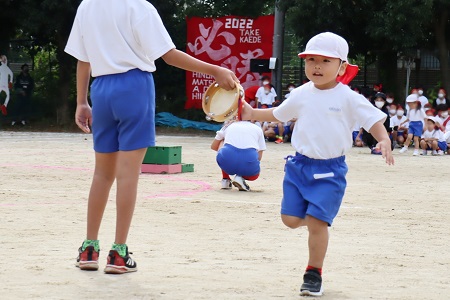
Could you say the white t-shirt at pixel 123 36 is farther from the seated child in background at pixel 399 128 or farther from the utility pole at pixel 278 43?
the utility pole at pixel 278 43

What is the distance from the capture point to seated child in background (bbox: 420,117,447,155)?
72.6 ft

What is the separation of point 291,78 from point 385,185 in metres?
19.3

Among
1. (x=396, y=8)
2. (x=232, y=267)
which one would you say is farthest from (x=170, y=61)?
(x=396, y=8)

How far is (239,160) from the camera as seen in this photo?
11945 millimetres

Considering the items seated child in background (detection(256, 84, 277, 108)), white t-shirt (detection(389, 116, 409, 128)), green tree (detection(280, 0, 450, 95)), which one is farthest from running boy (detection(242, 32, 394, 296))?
seated child in background (detection(256, 84, 277, 108))

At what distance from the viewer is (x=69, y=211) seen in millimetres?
9711

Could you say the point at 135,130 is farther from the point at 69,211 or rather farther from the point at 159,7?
the point at 159,7

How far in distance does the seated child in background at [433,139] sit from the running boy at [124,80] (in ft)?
53.9

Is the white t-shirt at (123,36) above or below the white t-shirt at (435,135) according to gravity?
above

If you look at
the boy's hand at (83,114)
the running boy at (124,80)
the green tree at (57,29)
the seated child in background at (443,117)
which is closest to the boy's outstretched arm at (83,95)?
the boy's hand at (83,114)

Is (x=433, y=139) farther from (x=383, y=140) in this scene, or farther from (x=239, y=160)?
(x=383, y=140)

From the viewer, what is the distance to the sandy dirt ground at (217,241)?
5.95 m

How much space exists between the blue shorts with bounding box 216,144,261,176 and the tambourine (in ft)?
17.7

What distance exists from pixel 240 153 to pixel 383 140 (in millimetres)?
5990
